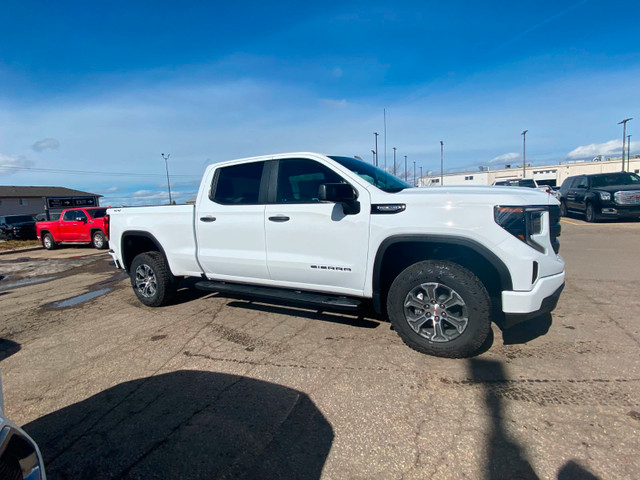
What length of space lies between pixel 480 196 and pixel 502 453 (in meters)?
1.90

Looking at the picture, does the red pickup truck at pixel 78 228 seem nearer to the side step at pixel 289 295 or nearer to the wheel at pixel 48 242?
the wheel at pixel 48 242

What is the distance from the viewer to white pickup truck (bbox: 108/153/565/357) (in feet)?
10.3

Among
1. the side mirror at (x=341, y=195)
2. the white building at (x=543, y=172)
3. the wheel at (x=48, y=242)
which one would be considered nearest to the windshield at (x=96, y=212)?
the wheel at (x=48, y=242)

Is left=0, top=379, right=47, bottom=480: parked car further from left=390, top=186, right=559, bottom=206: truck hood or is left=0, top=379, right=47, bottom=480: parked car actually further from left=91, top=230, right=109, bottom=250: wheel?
left=91, top=230, right=109, bottom=250: wheel

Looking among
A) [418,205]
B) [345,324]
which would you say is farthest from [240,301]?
[418,205]

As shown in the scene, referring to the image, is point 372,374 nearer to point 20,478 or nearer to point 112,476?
point 112,476

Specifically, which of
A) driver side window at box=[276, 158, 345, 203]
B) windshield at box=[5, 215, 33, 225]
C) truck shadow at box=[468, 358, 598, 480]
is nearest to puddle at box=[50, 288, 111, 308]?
driver side window at box=[276, 158, 345, 203]

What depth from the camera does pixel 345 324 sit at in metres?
4.42

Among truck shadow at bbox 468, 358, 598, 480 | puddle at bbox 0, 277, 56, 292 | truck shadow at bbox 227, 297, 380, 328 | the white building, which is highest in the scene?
the white building

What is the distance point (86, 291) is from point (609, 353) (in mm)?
7868

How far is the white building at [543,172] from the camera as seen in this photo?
197 ft

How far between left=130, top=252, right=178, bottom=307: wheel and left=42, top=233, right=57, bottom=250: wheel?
13311 mm

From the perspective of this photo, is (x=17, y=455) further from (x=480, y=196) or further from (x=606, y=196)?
(x=606, y=196)

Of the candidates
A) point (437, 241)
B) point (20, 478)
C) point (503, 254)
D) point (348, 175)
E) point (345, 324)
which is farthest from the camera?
point (345, 324)
